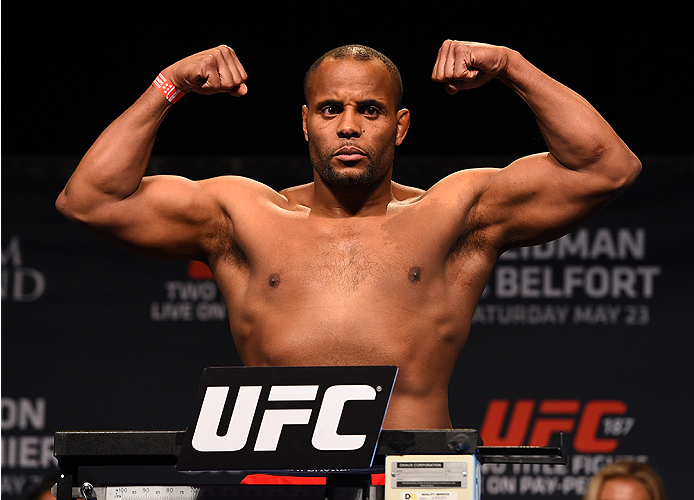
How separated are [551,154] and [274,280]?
0.65 metres

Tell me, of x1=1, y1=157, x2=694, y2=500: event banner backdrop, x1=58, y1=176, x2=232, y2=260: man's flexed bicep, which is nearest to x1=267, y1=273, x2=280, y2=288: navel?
x1=58, y1=176, x2=232, y2=260: man's flexed bicep

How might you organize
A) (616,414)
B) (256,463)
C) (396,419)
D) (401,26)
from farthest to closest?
(401,26)
(616,414)
(396,419)
(256,463)

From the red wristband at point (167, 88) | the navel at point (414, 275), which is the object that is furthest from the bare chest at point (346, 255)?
the red wristband at point (167, 88)

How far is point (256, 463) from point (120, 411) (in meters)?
2.31

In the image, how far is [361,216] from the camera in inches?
97.0

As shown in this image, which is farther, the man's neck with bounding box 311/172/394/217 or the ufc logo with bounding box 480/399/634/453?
the ufc logo with bounding box 480/399/634/453

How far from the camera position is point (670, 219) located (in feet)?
12.4

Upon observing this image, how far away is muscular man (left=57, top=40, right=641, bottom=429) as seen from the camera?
2.29 meters

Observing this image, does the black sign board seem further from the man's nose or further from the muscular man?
the man's nose

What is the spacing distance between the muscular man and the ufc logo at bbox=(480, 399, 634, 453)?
136 cm

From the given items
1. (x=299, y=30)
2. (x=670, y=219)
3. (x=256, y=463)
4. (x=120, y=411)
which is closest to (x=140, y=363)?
(x=120, y=411)

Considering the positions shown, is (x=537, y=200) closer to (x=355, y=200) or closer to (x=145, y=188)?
(x=355, y=200)

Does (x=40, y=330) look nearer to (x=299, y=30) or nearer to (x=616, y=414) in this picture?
(x=299, y=30)

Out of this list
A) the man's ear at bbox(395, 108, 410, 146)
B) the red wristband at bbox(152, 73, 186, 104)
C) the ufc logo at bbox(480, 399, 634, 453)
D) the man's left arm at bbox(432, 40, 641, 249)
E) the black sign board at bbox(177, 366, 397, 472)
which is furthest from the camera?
the ufc logo at bbox(480, 399, 634, 453)
